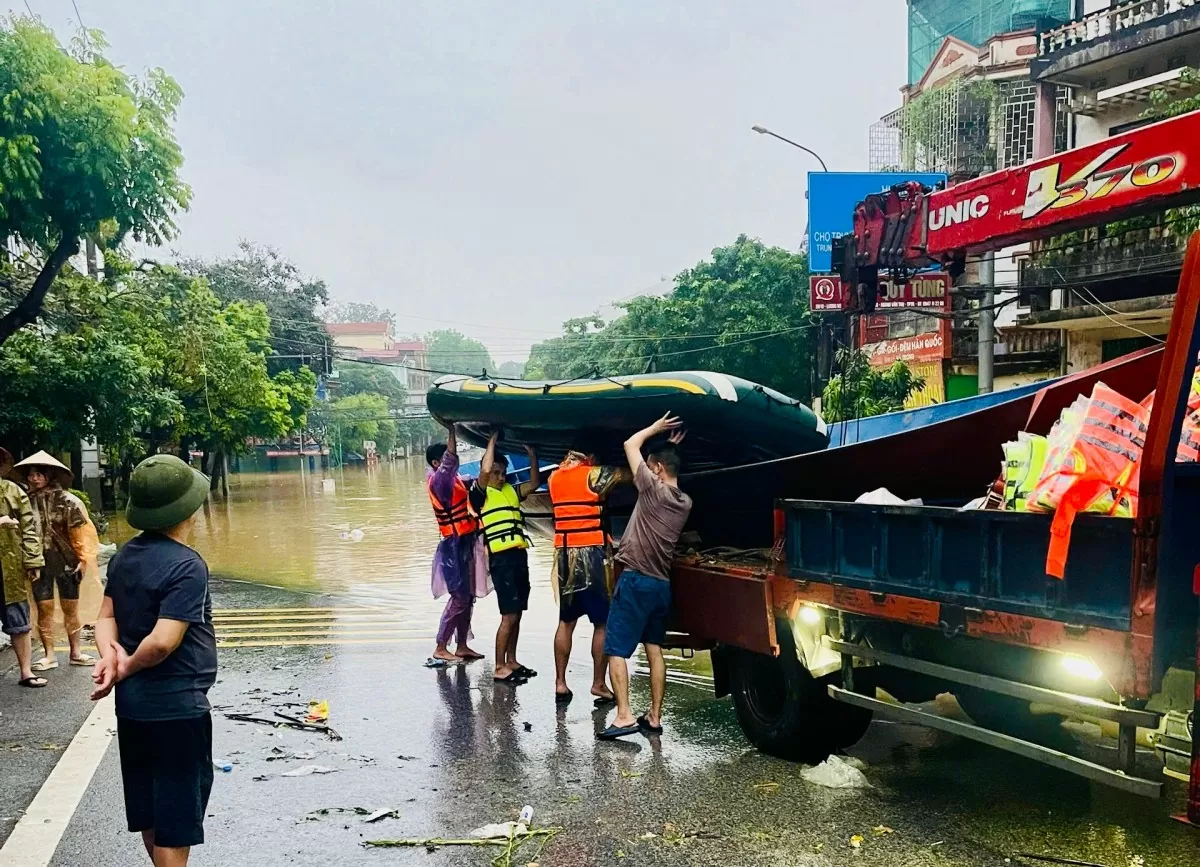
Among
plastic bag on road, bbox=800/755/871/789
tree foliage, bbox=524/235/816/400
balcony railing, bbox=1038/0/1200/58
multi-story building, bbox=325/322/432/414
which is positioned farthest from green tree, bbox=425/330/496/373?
plastic bag on road, bbox=800/755/871/789

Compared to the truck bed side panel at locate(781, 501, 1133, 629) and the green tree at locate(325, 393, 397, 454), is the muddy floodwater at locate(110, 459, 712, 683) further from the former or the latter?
the green tree at locate(325, 393, 397, 454)

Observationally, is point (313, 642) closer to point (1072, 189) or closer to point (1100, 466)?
point (1072, 189)

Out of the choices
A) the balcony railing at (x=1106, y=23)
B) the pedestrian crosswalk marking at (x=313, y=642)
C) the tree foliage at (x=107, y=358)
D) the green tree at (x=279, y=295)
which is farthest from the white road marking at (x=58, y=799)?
the green tree at (x=279, y=295)

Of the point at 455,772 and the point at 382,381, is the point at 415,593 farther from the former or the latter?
the point at 382,381

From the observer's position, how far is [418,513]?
25875 millimetres

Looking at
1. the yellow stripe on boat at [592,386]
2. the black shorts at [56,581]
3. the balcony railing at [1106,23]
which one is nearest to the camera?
the yellow stripe on boat at [592,386]

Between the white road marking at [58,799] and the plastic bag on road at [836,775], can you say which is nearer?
the white road marking at [58,799]

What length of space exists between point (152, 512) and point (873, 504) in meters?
2.86

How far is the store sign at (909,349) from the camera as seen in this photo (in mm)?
23500

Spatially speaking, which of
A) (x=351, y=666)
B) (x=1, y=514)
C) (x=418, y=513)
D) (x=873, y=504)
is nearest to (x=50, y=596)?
(x=1, y=514)

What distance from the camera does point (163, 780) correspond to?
3.19 meters

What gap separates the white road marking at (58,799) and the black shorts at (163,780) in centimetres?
118

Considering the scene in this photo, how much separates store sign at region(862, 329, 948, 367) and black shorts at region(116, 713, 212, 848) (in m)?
20.2

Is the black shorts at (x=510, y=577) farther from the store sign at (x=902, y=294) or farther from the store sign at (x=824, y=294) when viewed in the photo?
the store sign at (x=824, y=294)
